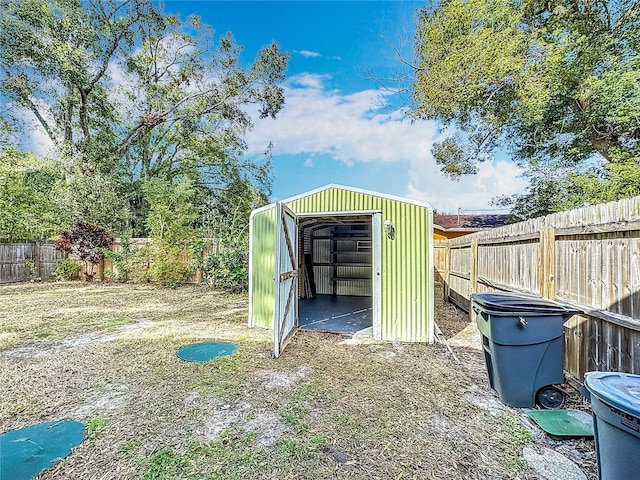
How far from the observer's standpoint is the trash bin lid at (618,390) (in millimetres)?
1288

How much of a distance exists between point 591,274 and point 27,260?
15347mm

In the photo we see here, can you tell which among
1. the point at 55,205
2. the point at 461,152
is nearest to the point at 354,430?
the point at 461,152

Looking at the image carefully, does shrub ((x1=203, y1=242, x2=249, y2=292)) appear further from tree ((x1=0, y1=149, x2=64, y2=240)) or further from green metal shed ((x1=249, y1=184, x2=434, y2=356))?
tree ((x1=0, y1=149, x2=64, y2=240))

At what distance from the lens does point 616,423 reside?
1353 mm

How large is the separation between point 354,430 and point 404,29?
33.9 feet

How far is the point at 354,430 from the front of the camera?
2506 millimetres

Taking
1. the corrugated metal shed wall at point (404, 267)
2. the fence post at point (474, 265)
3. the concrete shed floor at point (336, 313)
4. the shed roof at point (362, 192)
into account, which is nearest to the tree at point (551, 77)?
the fence post at point (474, 265)

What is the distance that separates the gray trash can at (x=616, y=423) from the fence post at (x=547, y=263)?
85.1 inches

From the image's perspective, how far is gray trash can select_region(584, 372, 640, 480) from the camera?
1.30 metres

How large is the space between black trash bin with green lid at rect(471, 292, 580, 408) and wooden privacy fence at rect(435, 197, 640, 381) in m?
0.29

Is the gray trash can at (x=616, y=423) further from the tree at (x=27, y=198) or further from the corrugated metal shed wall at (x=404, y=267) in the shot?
the tree at (x=27, y=198)

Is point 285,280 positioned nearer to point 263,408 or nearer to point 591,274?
point 263,408

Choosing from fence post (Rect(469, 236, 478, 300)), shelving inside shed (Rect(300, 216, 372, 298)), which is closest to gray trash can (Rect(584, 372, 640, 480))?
fence post (Rect(469, 236, 478, 300))

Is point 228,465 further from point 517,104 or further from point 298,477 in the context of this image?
point 517,104
